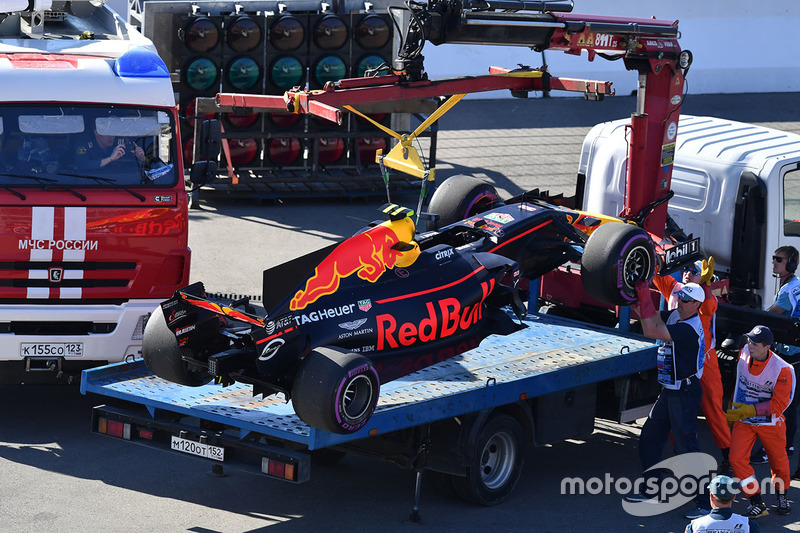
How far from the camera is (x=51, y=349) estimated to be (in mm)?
9953

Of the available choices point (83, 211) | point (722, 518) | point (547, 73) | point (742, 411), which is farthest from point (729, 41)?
point (722, 518)

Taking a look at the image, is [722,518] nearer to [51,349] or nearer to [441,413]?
[441,413]

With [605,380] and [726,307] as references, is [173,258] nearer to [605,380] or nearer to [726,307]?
[605,380]

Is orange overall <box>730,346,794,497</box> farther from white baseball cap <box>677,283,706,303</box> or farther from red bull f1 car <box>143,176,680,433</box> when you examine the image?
red bull f1 car <box>143,176,680,433</box>

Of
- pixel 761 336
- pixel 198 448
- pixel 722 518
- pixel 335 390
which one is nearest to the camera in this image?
pixel 722 518

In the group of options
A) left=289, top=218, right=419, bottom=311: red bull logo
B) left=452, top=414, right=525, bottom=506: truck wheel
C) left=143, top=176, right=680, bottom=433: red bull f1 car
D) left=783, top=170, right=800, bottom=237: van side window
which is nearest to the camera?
left=143, top=176, right=680, bottom=433: red bull f1 car

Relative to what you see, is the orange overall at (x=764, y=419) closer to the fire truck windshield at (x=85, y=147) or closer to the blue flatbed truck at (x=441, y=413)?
the blue flatbed truck at (x=441, y=413)

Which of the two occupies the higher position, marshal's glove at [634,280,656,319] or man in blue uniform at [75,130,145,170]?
man in blue uniform at [75,130,145,170]

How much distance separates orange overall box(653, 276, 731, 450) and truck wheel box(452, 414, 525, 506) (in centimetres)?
153

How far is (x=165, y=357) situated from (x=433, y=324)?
6.28ft

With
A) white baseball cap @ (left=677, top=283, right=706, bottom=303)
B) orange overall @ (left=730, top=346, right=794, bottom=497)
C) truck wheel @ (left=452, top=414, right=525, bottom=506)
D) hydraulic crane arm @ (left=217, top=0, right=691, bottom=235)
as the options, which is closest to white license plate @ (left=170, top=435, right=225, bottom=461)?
truck wheel @ (left=452, top=414, right=525, bottom=506)

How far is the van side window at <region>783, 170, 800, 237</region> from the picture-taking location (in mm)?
10359

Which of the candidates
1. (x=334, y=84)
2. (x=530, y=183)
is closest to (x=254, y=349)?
(x=334, y=84)

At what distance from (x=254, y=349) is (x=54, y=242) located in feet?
8.96
